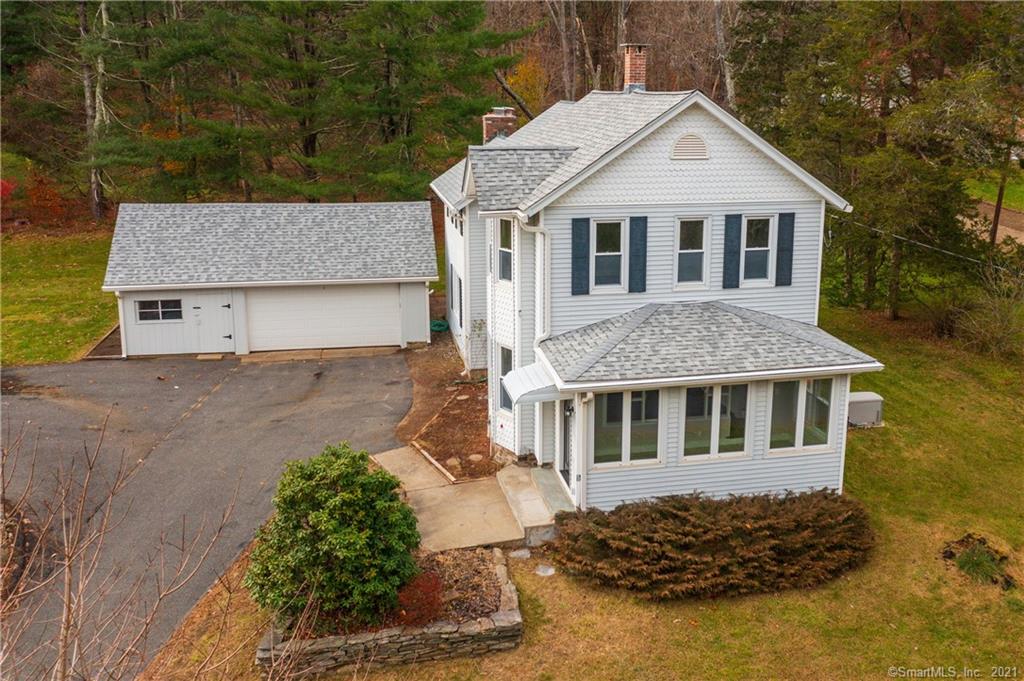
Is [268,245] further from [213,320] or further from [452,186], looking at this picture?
[452,186]

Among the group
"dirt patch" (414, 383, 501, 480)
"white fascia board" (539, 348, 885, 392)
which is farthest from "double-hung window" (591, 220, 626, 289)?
"dirt patch" (414, 383, 501, 480)

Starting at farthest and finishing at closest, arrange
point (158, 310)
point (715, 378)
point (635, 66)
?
point (158, 310) < point (635, 66) < point (715, 378)

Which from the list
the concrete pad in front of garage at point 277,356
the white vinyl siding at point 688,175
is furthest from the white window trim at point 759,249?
the concrete pad in front of garage at point 277,356

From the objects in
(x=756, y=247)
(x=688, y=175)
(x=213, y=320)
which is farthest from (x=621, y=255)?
(x=213, y=320)

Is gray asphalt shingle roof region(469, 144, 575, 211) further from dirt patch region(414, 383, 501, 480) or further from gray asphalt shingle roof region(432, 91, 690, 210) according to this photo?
dirt patch region(414, 383, 501, 480)

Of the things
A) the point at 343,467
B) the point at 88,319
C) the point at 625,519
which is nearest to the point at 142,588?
the point at 343,467

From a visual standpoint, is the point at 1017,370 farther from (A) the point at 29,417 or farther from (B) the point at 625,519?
(A) the point at 29,417
